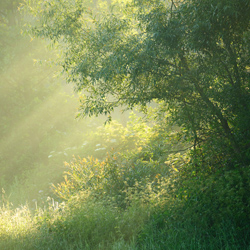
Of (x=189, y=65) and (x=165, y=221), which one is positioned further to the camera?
(x=189, y=65)

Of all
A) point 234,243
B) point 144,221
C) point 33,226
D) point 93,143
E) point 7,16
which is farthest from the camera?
point 7,16

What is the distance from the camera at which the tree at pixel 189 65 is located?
473 cm

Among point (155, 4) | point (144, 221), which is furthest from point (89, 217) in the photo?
point (155, 4)

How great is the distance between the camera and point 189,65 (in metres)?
5.48

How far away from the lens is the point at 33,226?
5.22 m

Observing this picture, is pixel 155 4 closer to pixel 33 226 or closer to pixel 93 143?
pixel 33 226

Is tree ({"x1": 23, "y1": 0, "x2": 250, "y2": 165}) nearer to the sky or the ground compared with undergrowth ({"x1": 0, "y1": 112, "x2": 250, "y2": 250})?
nearer to the sky

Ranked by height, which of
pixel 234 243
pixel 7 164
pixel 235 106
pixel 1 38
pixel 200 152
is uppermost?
pixel 1 38

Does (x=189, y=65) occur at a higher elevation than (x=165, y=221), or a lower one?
higher

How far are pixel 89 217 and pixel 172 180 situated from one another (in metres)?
1.93

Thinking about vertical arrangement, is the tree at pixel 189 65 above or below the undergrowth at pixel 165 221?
above

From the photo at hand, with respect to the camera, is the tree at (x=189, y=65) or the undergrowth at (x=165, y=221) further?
the tree at (x=189, y=65)

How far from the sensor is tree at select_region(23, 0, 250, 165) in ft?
15.5

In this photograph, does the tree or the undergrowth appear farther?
the tree
